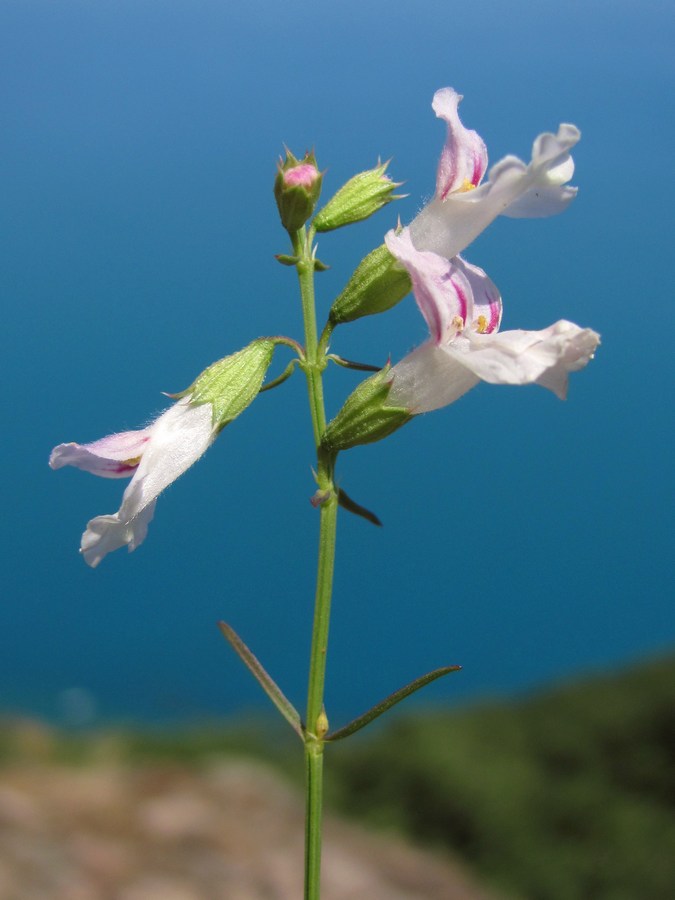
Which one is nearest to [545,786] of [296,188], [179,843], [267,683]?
[179,843]

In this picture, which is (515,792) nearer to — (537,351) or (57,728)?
(57,728)

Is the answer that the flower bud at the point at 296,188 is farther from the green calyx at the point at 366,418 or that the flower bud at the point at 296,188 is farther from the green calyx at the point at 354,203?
the green calyx at the point at 366,418

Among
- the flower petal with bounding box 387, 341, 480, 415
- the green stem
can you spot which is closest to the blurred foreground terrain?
the green stem

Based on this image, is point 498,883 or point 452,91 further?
point 498,883

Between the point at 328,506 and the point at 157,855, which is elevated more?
the point at 157,855

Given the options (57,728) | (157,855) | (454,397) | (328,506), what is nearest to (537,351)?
(454,397)

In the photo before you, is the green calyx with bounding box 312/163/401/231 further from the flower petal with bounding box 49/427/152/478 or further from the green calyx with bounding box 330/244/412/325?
the flower petal with bounding box 49/427/152/478

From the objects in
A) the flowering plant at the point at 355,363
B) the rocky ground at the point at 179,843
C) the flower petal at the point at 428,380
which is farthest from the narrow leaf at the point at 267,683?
the rocky ground at the point at 179,843
